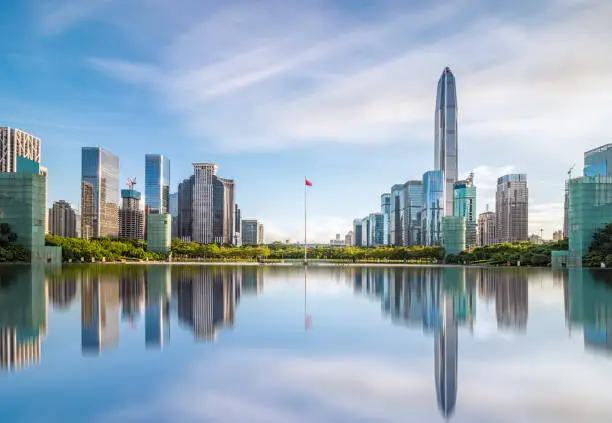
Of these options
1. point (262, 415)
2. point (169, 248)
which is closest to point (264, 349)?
point (262, 415)

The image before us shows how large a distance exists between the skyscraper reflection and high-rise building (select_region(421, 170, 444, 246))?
103 metres

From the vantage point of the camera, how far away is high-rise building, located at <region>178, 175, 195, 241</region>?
145 m

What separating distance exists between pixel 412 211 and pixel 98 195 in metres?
87.9

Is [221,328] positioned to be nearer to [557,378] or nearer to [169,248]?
[557,378]

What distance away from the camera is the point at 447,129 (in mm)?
181750

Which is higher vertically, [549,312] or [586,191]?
[586,191]

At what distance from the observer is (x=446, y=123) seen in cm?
18100

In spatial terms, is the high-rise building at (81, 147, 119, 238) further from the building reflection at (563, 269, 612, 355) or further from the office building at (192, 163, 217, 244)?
the building reflection at (563, 269, 612, 355)

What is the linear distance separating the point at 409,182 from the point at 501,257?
78718mm

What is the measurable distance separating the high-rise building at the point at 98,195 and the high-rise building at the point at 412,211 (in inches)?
3339

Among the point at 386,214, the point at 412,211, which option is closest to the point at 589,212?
the point at 412,211

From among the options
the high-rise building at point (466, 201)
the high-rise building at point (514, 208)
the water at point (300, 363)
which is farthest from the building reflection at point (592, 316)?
the high-rise building at point (514, 208)

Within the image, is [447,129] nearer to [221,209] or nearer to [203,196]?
[221,209]

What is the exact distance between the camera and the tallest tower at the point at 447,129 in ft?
592
